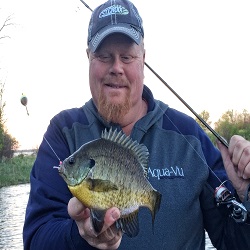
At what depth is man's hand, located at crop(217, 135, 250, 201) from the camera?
324 centimetres

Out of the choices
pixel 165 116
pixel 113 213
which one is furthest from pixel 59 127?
pixel 113 213

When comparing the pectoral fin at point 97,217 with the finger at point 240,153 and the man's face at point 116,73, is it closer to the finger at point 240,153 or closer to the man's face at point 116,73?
the finger at point 240,153

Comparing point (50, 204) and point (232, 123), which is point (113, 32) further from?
point (232, 123)

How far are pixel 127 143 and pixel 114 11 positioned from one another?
1.37 metres

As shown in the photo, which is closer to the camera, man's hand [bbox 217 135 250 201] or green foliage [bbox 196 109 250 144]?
man's hand [bbox 217 135 250 201]

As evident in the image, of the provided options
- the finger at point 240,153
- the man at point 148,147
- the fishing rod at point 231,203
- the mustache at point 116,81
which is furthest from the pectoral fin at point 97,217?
the mustache at point 116,81

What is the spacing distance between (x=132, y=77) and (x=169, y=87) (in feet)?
1.79

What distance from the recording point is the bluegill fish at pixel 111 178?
2.57 metres

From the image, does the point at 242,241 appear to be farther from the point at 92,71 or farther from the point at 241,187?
the point at 92,71

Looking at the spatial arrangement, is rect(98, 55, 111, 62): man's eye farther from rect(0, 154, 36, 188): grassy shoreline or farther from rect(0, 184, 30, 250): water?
rect(0, 154, 36, 188): grassy shoreline

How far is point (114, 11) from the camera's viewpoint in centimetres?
390

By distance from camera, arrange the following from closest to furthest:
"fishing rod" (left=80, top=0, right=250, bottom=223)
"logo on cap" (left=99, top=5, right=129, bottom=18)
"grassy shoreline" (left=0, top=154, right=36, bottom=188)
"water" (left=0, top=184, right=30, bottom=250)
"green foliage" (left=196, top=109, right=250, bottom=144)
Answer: "fishing rod" (left=80, top=0, right=250, bottom=223)
"logo on cap" (left=99, top=5, right=129, bottom=18)
"water" (left=0, top=184, right=30, bottom=250)
"grassy shoreline" (left=0, top=154, right=36, bottom=188)
"green foliage" (left=196, top=109, right=250, bottom=144)

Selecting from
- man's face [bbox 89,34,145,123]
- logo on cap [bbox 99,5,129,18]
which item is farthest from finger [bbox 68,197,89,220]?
logo on cap [bbox 99,5,129,18]

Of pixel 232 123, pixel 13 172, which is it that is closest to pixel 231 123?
pixel 232 123
